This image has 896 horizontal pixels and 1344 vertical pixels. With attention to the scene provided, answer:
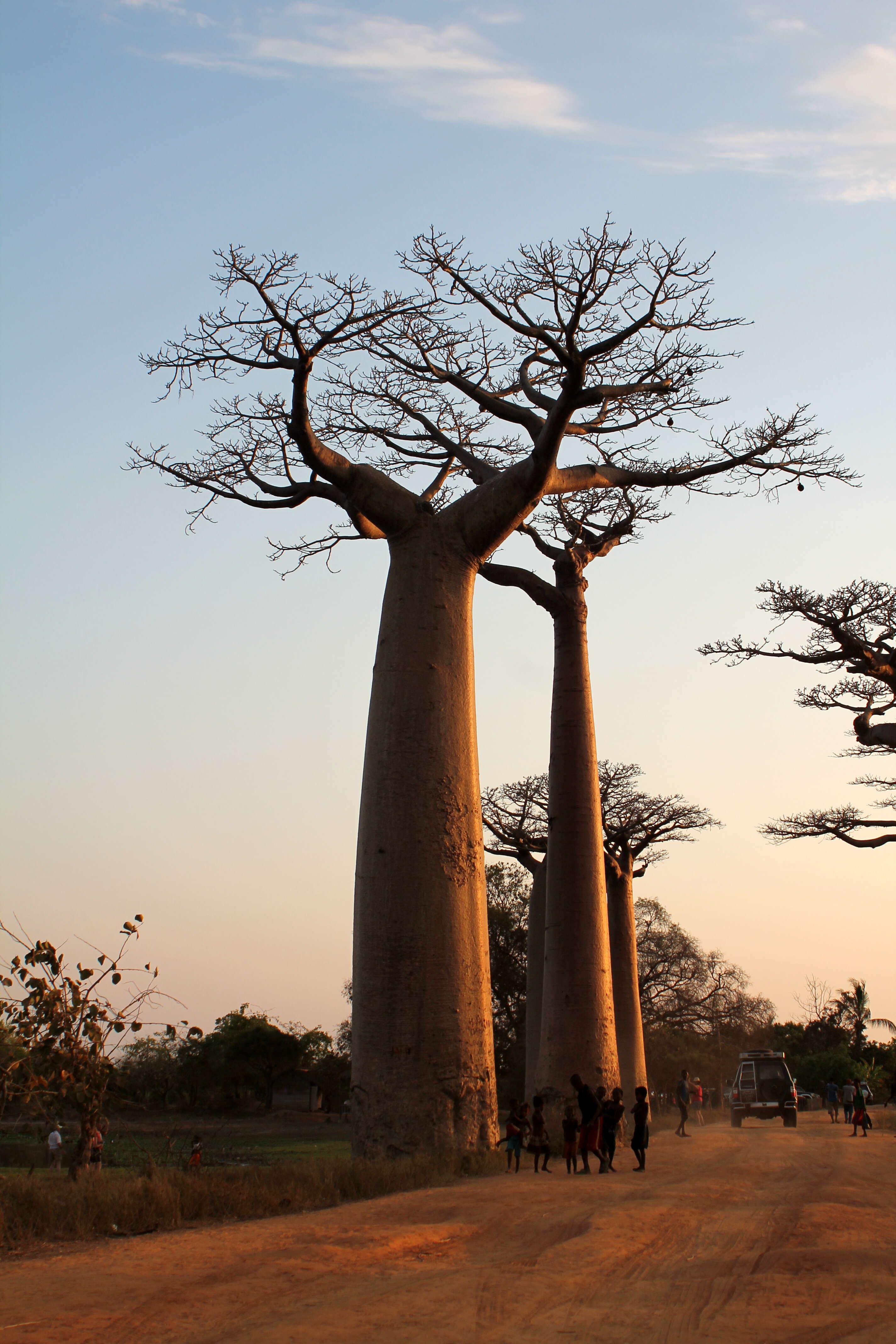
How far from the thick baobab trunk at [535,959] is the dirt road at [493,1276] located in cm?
1272

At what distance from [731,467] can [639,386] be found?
150 cm

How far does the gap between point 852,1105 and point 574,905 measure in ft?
30.6

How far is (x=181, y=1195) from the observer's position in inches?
227

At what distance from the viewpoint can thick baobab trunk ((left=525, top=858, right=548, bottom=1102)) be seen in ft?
63.0

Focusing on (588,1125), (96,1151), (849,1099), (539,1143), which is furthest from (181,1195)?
(849,1099)

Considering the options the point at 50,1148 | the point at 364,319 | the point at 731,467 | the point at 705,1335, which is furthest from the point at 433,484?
the point at 50,1148

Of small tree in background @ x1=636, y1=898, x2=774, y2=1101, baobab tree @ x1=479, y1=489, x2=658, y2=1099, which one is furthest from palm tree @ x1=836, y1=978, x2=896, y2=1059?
baobab tree @ x1=479, y1=489, x2=658, y2=1099

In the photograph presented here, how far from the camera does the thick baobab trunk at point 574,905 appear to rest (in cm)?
1188

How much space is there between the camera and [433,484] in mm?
10141

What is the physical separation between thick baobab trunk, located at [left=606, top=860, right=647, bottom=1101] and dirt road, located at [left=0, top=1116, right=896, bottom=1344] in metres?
13.0

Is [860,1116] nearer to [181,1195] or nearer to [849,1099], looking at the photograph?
[849,1099]

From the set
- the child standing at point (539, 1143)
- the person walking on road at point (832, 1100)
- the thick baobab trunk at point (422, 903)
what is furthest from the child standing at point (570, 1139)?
the person walking on road at point (832, 1100)

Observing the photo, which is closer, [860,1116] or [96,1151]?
[96,1151]

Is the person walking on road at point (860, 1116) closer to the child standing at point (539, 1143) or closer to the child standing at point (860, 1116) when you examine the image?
the child standing at point (860, 1116)
